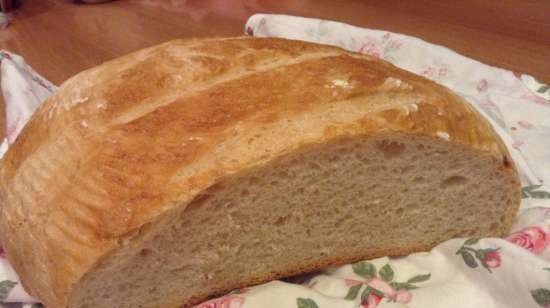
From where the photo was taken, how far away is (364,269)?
41.7 inches

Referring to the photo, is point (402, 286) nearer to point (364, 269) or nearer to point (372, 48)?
point (364, 269)

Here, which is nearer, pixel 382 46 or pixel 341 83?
pixel 341 83

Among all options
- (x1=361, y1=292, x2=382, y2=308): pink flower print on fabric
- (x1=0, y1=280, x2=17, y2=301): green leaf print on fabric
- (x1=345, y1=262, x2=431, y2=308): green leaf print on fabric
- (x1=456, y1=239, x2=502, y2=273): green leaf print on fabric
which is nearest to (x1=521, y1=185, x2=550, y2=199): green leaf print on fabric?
(x1=456, y1=239, x2=502, y2=273): green leaf print on fabric

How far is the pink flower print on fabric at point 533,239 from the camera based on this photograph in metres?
1.02

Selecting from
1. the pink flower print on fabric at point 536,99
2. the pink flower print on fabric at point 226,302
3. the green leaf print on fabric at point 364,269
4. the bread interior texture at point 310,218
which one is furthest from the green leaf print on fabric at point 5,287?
the pink flower print on fabric at point 536,99

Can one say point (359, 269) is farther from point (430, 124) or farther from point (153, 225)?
point (153, 225)

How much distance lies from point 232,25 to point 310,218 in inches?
54.5

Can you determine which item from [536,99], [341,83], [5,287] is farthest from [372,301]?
[536,99]

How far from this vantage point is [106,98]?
1.05 metres

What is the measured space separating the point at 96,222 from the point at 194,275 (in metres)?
0.21

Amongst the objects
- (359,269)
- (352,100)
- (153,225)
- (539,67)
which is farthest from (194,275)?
(539,67)

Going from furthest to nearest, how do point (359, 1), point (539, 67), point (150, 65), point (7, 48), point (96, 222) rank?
point (359, 1) < point (7, 48) < point (539, 67) < point (150, 65) < point (96, 222)

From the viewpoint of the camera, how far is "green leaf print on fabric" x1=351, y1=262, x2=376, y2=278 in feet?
3.43

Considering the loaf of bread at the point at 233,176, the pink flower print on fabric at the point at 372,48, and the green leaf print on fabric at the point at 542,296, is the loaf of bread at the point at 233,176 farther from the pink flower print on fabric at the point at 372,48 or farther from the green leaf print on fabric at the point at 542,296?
the pink flower print on fabric at the point at 372,48
